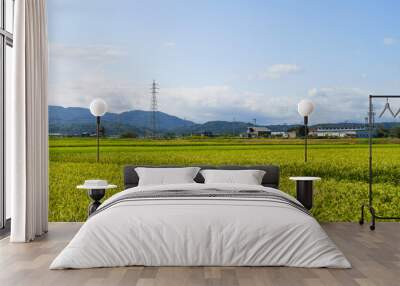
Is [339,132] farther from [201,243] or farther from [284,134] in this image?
[201,243]

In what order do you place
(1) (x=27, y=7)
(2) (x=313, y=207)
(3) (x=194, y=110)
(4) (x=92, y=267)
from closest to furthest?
(4) (x=92, y=267) → (1) (x=27, y=7) → (2) (x=313, y=207) → (3) (x=194, y=110)

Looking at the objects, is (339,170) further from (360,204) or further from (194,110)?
(194,110)

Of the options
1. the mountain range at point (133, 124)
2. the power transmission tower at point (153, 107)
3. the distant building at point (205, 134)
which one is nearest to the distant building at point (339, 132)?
the mountain range at point (133, 124)

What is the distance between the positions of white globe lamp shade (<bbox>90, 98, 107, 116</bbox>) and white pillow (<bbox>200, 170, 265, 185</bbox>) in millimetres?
1948

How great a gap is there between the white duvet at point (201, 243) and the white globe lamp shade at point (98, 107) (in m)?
3.50

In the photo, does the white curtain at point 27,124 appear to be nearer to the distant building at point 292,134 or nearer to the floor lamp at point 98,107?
the floor lamp at point 98,107

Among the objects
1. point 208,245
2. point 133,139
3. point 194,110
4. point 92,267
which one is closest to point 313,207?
point 194,110

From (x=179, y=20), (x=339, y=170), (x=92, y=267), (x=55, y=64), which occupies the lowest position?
(x=92, y=267)

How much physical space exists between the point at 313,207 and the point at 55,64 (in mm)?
4255

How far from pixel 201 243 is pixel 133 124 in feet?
13.5

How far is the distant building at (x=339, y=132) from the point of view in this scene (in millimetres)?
8234

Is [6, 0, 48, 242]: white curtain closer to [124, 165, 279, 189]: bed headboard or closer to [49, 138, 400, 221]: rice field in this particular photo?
[124, 165, 279, 189]: bed headboard

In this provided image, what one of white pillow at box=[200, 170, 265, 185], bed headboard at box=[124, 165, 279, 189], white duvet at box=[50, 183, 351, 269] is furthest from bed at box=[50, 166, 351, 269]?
bed headboard at box=[124, 165, 279, 189]

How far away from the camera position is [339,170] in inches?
315
